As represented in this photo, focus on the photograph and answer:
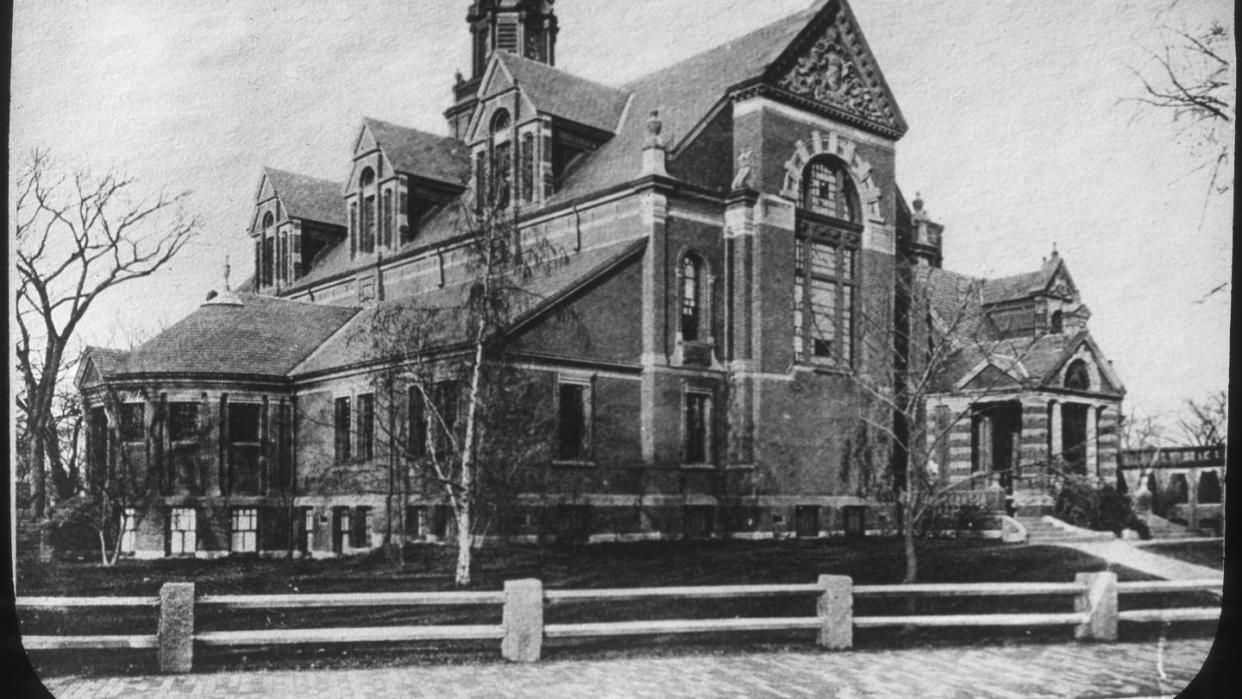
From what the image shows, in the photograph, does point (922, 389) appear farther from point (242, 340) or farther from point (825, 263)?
point (242, 340)

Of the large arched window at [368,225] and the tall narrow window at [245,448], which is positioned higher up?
the large arched window at [368,225]

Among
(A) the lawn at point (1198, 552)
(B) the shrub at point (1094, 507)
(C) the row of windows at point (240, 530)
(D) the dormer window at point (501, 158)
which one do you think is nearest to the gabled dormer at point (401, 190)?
(D) the dormer window at point (501, 158)

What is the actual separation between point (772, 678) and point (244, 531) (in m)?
4.78

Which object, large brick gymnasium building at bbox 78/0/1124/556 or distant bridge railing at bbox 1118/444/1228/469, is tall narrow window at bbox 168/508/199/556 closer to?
large brick gymnasium building at bbox 78/0/1124/556

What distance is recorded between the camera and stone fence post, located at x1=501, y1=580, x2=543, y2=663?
10.1m

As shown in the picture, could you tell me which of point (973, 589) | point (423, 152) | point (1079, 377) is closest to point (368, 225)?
point (423, 152)

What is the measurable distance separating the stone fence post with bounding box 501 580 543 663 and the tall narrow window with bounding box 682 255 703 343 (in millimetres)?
3186

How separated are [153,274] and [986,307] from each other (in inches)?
323

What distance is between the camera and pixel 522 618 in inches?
398

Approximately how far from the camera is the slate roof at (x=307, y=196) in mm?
10055

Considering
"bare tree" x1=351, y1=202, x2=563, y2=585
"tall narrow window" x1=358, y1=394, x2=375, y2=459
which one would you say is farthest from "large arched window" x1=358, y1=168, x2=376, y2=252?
"tall narrow window" x1=358, y1=394, x2=375, y2=459

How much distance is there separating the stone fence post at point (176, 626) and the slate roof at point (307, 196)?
11.1 feet

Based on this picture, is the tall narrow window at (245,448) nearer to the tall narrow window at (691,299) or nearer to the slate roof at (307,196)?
the slate roof at (307,196)

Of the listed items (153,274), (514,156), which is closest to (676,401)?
(514,156)
